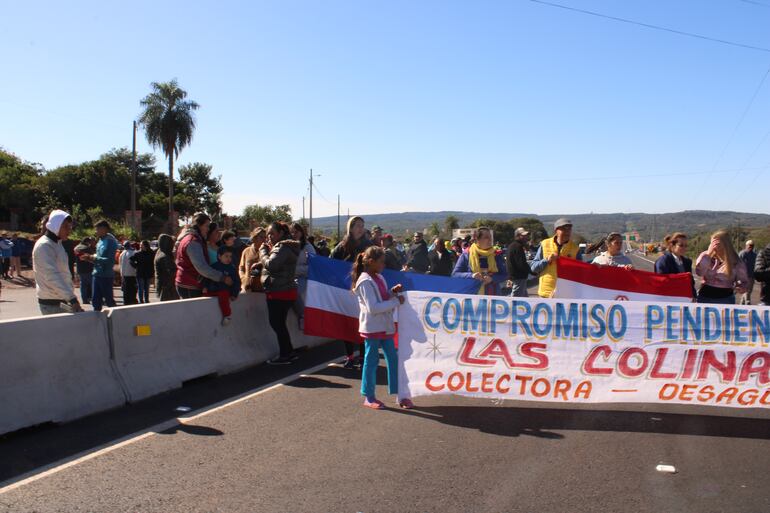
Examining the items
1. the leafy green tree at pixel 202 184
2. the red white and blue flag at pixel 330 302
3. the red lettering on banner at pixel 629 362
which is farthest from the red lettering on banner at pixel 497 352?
the leafy green tree at pixel 202 184

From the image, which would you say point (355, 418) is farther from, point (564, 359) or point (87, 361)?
point (87, 361)

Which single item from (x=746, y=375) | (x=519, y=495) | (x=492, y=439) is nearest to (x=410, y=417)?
(x=492, y=439)

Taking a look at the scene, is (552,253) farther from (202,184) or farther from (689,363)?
(202,184)

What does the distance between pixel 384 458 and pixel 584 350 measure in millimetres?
2442

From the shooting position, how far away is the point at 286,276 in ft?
29.4

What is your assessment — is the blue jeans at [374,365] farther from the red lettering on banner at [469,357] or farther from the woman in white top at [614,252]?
the woman in white top at [614,252]

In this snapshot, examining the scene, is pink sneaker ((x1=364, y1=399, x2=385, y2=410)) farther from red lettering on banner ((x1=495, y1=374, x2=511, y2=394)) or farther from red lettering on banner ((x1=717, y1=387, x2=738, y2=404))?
red lettering on banner ((x1=717, y1=387, x2=738, y2=404))

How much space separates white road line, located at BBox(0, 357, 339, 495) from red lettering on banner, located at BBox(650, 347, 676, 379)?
4.10 metres

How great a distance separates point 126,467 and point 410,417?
2.65 m

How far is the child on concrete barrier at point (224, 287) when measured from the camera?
27.7 feet

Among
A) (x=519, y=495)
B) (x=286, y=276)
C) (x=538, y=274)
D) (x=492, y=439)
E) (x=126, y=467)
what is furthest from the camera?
(x=286, y=276)

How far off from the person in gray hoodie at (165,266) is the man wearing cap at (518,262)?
5802mm

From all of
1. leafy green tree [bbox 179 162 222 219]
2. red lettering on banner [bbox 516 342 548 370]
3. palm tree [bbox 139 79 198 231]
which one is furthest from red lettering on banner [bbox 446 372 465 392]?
leafy green tree [bbox 179 162 222 219]

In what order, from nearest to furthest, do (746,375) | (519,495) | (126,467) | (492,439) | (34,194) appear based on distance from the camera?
(519,495), (126,467), (492,439), (746,375), (34,194)
